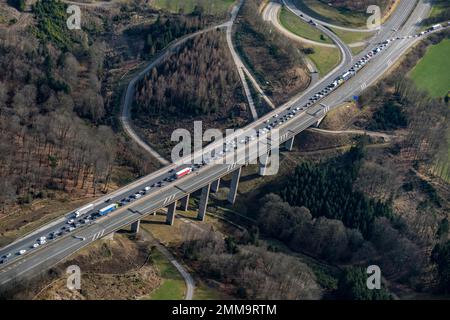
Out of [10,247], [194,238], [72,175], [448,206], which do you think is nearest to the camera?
[10,247]

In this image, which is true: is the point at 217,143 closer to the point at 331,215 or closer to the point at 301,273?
the point at 331,215

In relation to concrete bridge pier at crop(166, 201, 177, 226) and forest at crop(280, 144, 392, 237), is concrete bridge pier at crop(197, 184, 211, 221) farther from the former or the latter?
forest at crop(280, 144, 392, 237)

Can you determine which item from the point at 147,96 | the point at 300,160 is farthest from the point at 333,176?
the point at 147,96

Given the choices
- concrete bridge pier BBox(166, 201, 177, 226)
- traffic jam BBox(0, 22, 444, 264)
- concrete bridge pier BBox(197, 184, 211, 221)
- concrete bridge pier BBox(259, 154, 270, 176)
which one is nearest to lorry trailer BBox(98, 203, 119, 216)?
traffic jam BBox(0, 22, 444, 264)

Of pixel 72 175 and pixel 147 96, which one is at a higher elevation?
pixel 147 96

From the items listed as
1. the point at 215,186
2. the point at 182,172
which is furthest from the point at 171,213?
the point at 215,186

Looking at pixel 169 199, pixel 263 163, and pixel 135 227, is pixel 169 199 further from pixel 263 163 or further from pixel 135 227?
pixel 263 163

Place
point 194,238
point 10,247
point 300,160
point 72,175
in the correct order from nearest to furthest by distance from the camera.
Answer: point 10,247, point 194,238, point 72,175, point 300,160
